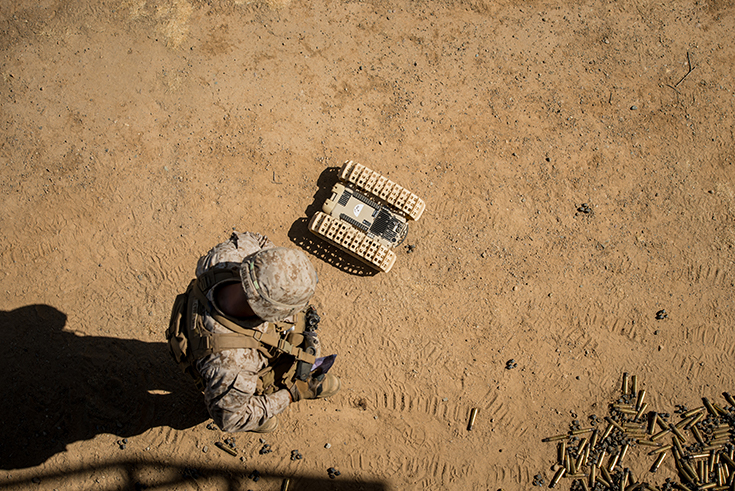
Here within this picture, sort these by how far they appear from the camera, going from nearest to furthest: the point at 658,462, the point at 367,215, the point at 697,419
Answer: the point at 658,462 → the point at 697,419 → the point at 367,215

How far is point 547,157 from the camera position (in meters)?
7.34

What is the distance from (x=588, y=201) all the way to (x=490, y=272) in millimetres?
2042

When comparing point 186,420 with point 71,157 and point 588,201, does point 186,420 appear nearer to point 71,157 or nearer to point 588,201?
point 71,157

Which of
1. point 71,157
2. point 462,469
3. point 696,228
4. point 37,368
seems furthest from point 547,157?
point 37,368

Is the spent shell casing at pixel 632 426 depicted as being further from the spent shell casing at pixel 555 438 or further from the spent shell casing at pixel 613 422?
the spent shell casing at pixel 555 438

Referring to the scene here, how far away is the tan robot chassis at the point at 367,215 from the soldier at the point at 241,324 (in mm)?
1653

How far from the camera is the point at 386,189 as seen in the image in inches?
267

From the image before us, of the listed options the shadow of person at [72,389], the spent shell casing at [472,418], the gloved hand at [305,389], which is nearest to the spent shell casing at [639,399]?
the spent shell casing at [472,418]

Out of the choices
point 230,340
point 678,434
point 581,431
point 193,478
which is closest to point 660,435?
point 678,434

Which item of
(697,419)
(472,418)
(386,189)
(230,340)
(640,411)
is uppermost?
(386,189)

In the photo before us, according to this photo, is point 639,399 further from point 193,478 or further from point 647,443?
point 193,478

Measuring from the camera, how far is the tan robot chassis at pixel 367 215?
6695 millimetres

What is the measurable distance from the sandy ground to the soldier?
6.52 feet

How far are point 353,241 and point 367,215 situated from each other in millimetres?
529
